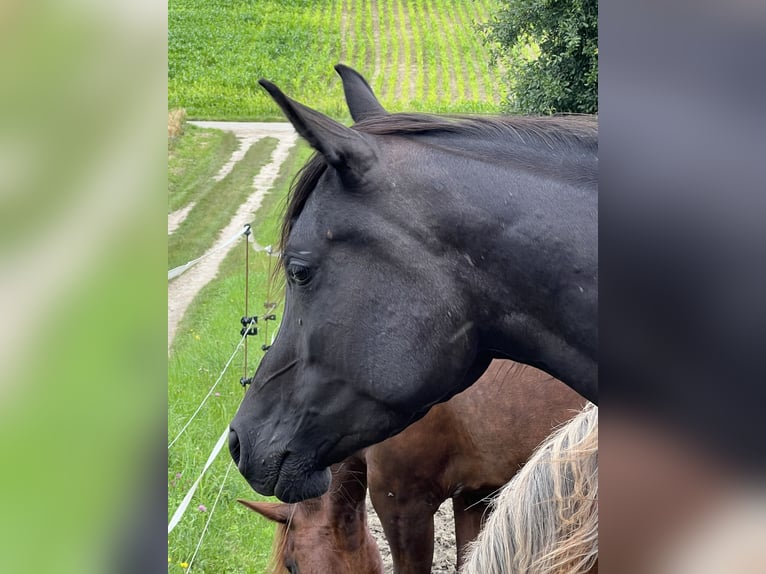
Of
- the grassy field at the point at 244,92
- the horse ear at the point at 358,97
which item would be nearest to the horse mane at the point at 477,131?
the horse ear at the point at 358,97

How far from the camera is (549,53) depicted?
120 centimetres

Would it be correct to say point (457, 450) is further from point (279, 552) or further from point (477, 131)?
point (477, 131)

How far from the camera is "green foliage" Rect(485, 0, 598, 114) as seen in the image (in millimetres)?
1083

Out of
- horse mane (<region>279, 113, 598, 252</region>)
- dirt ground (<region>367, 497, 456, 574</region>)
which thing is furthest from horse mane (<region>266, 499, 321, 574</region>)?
horse mane (<region>279, 113, 598, 252</region>)

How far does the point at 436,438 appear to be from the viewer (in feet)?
6.01

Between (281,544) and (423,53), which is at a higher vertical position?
(423,53)

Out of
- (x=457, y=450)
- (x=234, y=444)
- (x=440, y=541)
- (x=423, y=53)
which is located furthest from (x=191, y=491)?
(x=440, y=541)

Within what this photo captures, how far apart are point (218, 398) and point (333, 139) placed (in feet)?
3.09

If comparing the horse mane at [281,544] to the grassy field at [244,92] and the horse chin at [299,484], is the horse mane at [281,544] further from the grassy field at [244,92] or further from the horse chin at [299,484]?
the horse chin at [299,484]

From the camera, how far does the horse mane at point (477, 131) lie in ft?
2.98

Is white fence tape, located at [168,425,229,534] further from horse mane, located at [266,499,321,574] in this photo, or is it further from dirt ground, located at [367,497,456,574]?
dirt ground, located at [367,497,456,574]
